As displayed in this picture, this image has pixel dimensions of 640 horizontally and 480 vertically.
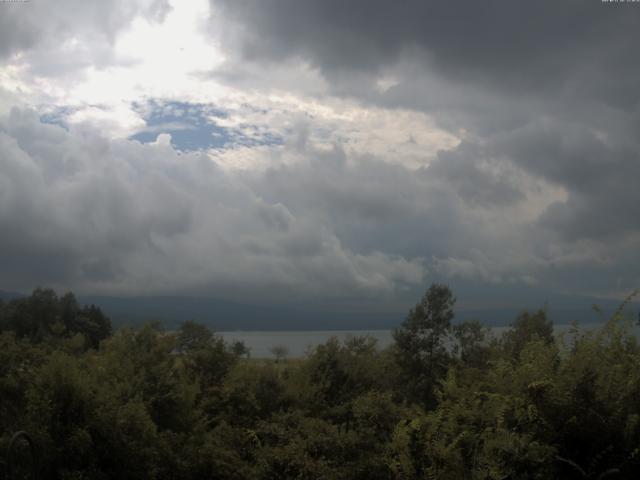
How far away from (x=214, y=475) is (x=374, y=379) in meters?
7.83

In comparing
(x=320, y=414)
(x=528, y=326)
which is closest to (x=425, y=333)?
(x=528, y=326)

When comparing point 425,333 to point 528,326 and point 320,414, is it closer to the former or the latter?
point 528,326

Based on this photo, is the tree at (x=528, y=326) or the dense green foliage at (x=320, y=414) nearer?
the dense green foliage at (x=320, y=414)

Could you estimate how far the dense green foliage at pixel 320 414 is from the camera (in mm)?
7723

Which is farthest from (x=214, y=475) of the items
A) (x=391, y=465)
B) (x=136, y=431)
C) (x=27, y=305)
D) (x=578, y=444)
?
(x=27, y=305)

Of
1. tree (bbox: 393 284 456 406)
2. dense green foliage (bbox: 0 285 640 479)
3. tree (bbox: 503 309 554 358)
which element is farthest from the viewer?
tree (bbox: 393 284 456 406)

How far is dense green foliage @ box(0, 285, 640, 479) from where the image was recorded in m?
7.72

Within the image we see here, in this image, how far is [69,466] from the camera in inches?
394

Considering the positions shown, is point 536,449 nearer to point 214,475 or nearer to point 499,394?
point 499,394

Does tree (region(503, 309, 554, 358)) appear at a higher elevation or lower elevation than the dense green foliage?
higher

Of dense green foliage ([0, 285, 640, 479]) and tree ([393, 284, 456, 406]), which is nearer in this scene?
dense green foliage ([0, 285, 640, 479])

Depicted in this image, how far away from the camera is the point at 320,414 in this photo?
52.7ft

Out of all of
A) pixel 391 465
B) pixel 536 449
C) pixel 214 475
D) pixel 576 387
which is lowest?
pixel 214 475

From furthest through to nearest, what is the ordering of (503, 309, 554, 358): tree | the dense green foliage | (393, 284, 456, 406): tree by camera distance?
1. (393, 284, 456, 406): tree
2. (503, 309, 554, 358): tree
3. the dense green foliage
